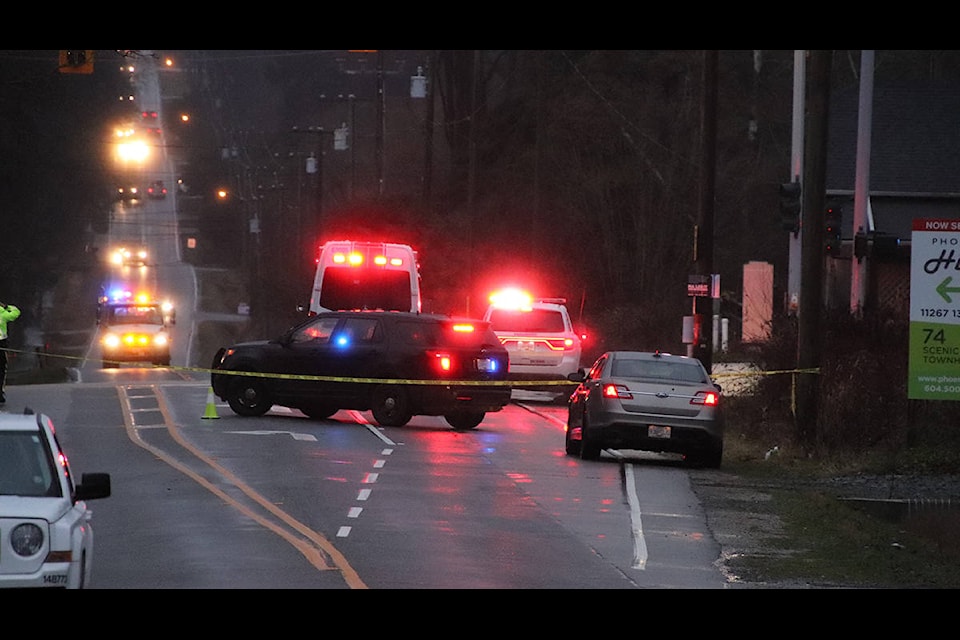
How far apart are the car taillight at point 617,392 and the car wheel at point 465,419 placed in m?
5.41

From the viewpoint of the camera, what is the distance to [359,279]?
3591cm

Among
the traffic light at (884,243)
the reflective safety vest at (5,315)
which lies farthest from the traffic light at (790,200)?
the reflective safety vest at (5,315)

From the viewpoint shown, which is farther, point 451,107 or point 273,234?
point 273,234

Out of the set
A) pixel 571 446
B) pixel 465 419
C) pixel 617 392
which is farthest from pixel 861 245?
pixel 617 392

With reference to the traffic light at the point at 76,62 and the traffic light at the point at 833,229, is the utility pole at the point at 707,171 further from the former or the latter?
the traffic light at the point at 76,62

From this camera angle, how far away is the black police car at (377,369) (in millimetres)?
28531

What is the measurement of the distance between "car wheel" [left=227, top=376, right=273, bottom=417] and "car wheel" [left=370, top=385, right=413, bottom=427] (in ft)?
5.78

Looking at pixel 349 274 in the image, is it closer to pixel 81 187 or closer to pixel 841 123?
pixel 841 123

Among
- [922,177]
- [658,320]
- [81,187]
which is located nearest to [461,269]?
[658,320]

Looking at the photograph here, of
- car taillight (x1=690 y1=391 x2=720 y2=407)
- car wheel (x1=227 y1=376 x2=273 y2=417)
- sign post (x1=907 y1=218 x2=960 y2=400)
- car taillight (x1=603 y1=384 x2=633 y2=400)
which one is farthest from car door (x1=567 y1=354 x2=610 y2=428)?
car wheel (x1=227 y1=376 x2=273 y2=417)

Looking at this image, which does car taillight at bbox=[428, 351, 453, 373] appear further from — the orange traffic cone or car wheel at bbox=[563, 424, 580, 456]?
the orange traffic cone

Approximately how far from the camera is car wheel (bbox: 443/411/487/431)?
2947 cm
